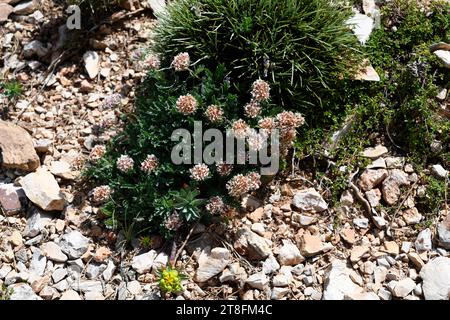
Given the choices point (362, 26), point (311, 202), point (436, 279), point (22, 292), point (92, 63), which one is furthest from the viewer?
point (92, 63)

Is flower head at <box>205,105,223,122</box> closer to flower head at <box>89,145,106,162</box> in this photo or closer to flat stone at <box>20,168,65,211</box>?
flower head at <box>89,145,106,162</box>

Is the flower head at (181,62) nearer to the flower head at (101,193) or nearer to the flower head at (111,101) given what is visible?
the flower head at (111,101)

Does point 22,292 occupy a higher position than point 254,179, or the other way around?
point 254,179

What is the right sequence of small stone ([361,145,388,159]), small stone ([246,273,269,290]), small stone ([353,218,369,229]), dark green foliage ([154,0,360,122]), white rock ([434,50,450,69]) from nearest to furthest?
1. small stone ([246,273,269,290])
2. small stone ([353,218,369,229])
3. dark green foliage ([154,0,360,122])
4. small stone ([361,145,388,159])
5. white rock ([434,50,450,69])

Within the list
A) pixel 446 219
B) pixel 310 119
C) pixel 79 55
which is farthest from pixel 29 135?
pixel 446 219

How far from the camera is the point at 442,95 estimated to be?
4547mm

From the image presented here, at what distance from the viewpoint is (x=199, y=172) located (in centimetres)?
396

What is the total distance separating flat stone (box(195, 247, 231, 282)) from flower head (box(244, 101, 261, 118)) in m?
0.98

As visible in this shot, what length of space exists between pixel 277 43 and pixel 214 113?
0.76 metres

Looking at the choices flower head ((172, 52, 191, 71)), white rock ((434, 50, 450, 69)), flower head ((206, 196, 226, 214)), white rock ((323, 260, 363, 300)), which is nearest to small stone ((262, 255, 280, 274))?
white rock ((323, 260, 363, 300))

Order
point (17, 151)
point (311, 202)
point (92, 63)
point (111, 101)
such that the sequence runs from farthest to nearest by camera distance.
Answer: point (92, 63) → point (111, 101) → point (17, 151) → point (311, 202)

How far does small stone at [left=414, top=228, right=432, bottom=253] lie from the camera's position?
404cm

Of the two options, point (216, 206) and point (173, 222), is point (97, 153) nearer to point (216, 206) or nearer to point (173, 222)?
point (173, 222)

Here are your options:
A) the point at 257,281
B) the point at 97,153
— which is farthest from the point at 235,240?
the point at 97,153
